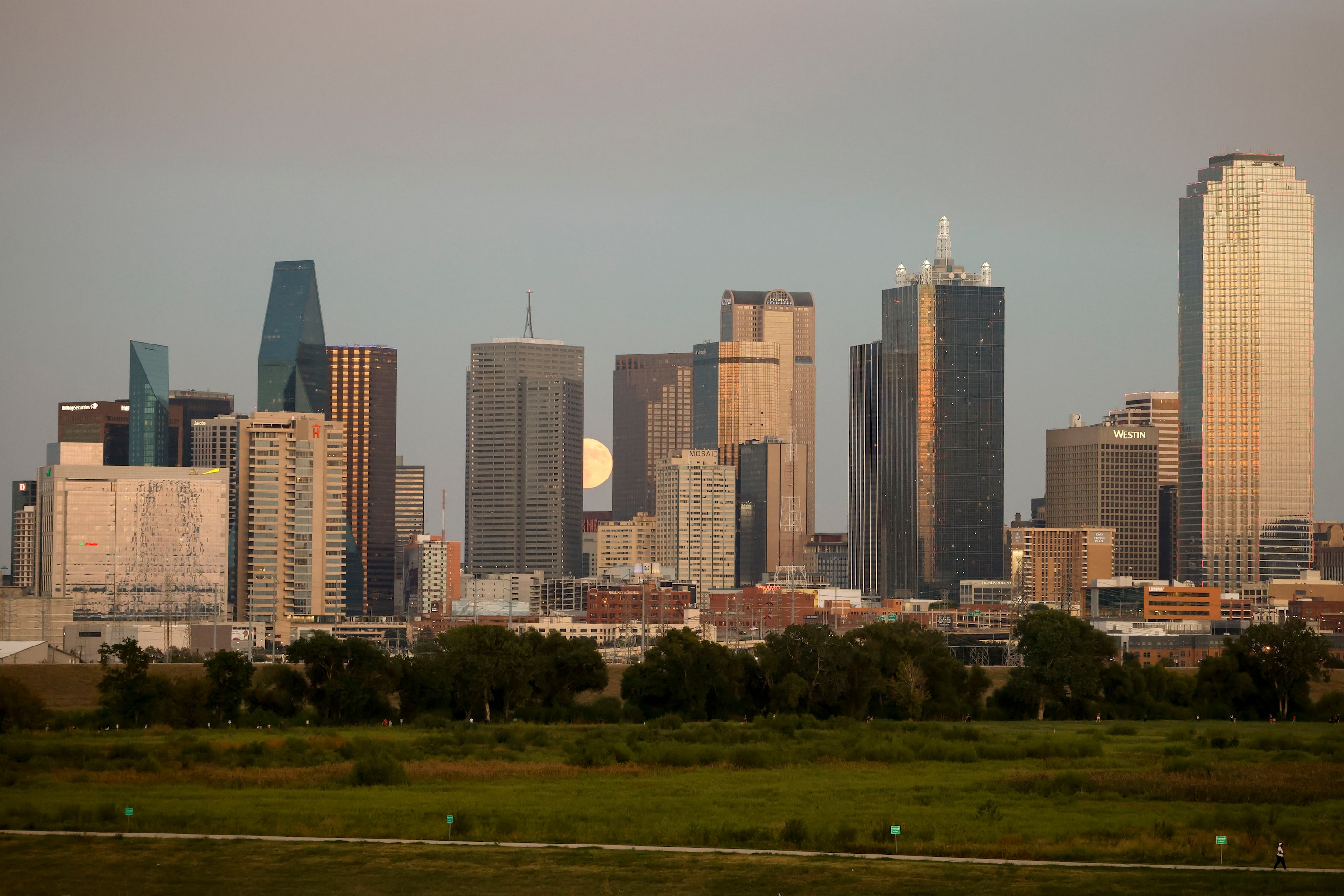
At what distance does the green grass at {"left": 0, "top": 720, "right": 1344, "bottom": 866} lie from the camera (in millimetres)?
53219

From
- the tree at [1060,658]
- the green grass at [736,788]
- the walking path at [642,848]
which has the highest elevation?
the tree at [1060,658]

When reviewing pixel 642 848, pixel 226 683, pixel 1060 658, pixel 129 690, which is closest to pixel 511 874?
pixel 642 848

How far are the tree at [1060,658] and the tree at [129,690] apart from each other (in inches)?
2178

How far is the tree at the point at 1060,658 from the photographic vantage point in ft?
363

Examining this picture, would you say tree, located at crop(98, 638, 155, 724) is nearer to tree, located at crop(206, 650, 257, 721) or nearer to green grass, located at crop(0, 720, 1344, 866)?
tree, located at crop(206, 650, 257, 721)

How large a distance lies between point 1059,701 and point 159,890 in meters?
79.5

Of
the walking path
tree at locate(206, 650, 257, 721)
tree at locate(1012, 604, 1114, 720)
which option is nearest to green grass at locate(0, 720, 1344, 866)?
the walking path

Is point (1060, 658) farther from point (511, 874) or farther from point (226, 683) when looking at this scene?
point (511, 874)

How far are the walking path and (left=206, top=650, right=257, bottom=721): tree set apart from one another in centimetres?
4491

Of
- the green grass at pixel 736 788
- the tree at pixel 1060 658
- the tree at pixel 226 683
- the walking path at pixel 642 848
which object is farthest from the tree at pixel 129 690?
the tree at pixel 1060 658

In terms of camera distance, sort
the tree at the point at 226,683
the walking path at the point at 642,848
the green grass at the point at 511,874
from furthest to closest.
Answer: the tree at the point at 226,683
the walking path at the point at 642,848
the green grass at the point at 511,874

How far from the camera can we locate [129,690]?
310 feet

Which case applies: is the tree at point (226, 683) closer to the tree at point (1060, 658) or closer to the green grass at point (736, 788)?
the green grass at point (736, 788)

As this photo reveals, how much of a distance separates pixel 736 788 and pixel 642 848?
16.2 m
